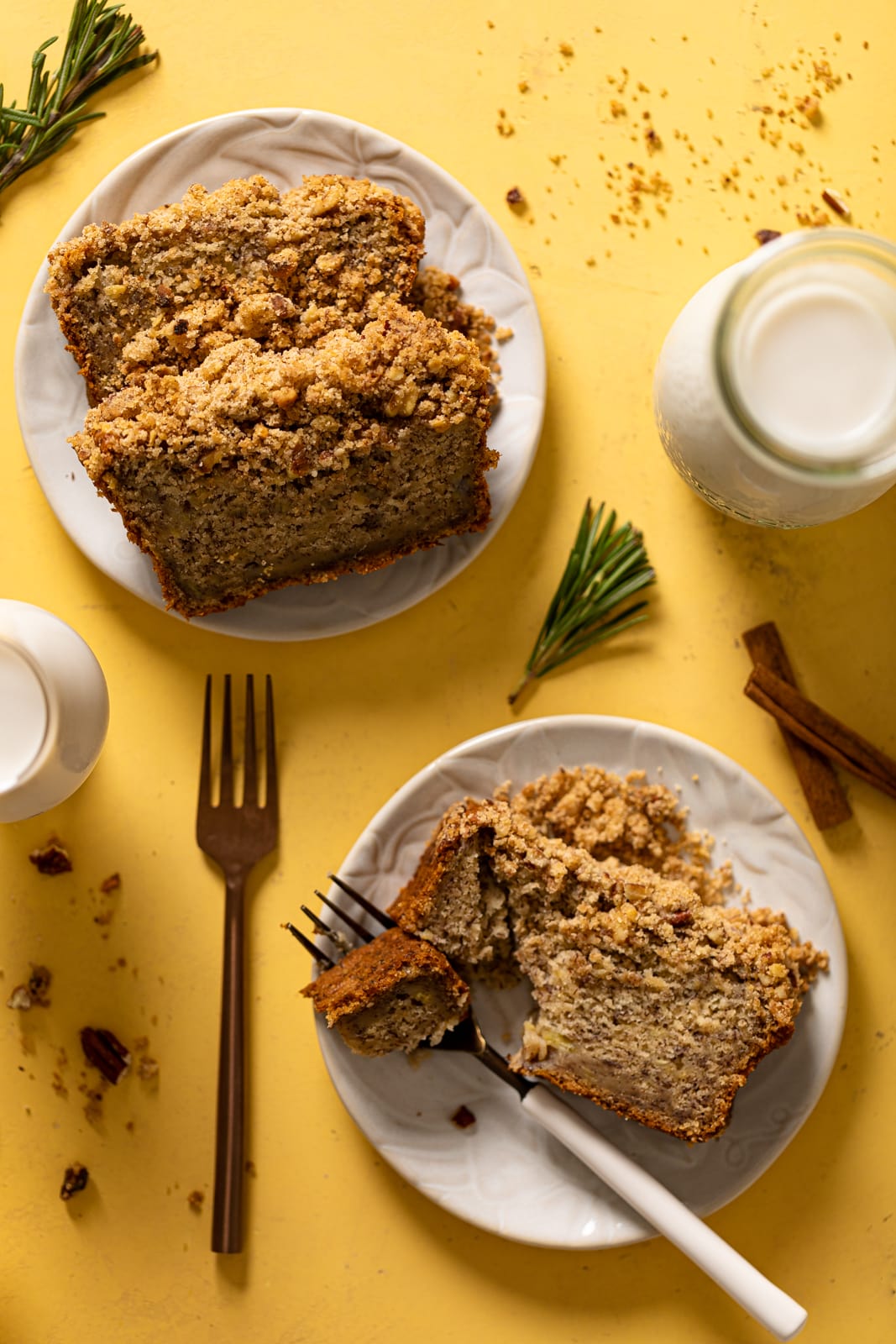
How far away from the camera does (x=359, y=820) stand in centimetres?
241

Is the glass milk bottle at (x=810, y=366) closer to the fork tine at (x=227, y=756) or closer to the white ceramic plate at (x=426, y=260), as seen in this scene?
the white ceramic plate at (x=426, y=260)

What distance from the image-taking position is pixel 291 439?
6.59ft

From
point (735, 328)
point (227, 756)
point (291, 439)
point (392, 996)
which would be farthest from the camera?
point (227, 756)

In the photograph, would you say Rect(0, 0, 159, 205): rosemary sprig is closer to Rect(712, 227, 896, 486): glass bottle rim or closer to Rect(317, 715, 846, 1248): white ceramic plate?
Rect(712, 227, 896, 486): glass bottle rim

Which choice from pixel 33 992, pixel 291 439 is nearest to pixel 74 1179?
pixel 33 992

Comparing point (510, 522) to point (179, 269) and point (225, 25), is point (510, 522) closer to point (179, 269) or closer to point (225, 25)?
point (179, 269)

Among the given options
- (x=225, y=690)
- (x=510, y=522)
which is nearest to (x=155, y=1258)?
(x=225, y=690)

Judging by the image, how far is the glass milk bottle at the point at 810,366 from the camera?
6.15 ft

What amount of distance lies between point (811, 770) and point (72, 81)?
2228mm

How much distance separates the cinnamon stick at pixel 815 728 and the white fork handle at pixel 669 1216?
37.4 inches

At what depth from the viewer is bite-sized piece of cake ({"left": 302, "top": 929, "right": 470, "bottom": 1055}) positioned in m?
2.10

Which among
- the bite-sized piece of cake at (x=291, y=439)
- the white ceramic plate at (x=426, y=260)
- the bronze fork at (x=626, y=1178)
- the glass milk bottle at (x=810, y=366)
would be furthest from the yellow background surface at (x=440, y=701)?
the glass milk bottle at (x=810, y=366)

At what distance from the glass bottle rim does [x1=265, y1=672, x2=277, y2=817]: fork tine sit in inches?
44.6

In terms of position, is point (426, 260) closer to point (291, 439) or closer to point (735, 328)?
point (291, 439)
